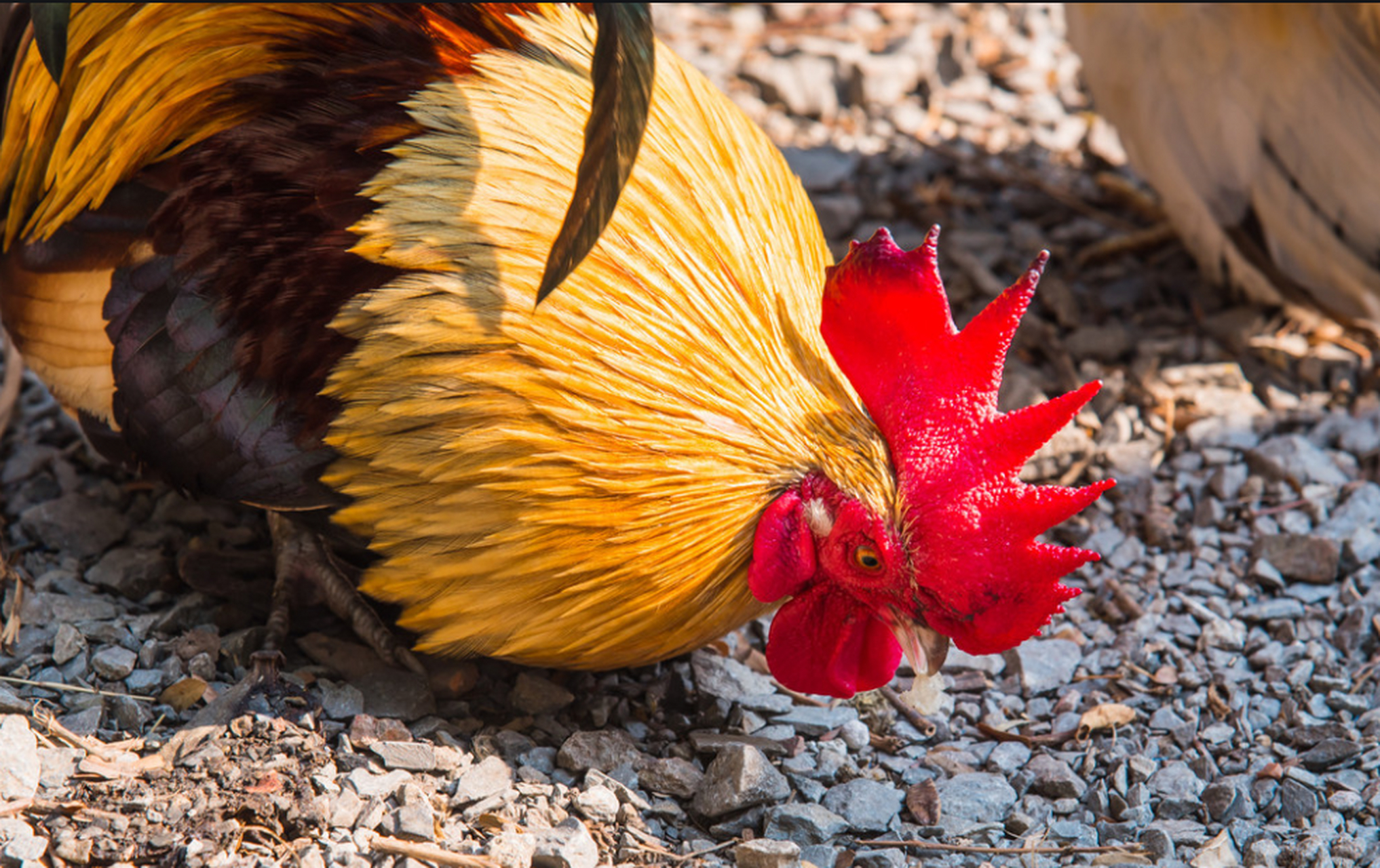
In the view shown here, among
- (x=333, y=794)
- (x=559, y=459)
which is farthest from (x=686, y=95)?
(x=333, y=794)

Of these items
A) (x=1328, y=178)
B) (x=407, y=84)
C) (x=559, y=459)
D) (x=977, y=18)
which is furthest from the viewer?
(x=977, y=18)

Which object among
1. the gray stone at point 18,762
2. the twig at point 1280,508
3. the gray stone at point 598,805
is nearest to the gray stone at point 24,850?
the gray stone at point 18,762

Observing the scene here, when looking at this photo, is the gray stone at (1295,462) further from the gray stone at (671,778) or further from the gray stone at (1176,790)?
the gray stone at (671,778)

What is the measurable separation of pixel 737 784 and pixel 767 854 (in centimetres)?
21

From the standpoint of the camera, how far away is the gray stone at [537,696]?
9.28ft

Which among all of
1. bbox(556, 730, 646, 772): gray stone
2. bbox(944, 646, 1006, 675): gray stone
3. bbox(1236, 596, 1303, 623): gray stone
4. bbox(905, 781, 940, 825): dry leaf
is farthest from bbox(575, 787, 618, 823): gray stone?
bbox(1236, 596, 1303, 623): gray stone

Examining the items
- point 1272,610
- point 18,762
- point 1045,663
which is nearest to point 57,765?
point 18,762

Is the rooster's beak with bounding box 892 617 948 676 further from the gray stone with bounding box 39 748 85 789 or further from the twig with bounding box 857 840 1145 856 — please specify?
the gray stone with bounding box 39 748 85 789

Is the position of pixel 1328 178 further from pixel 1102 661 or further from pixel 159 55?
pixel 159 55

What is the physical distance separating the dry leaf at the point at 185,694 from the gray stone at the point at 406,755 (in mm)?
419

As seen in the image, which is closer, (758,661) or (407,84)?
(407,84)

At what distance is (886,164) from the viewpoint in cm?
500

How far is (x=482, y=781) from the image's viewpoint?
2.55m

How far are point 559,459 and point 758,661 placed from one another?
3.37 feet
